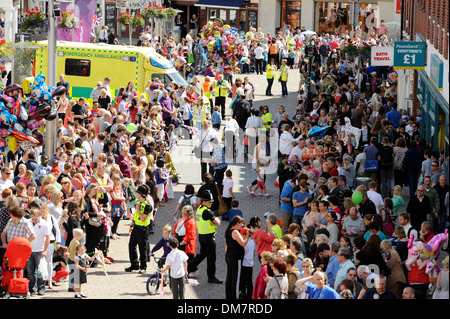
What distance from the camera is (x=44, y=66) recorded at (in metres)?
30.6

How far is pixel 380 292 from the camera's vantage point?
503 inches

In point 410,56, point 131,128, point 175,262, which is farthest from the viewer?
point 410,56

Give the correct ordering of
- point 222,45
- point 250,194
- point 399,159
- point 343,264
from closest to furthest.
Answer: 1. point 343,264
2. point 399,159
3. point 250,194
4. point 222,45

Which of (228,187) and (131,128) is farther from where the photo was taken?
(131,128)

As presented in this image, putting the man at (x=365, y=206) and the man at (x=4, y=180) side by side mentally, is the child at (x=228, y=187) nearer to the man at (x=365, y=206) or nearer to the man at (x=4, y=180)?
the man at (x=365, y=206)

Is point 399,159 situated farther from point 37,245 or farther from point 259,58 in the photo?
point 259,58

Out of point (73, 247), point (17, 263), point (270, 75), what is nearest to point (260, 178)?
point (73, 247)

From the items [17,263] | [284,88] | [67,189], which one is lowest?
[17,263]

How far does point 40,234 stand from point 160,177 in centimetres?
629

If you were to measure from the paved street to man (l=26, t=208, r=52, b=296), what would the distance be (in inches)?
13.6

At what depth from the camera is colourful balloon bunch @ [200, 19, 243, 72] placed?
41.5 m

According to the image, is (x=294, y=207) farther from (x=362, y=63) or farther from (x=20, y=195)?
(x=362, y=63)

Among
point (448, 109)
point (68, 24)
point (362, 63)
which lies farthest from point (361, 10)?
point (448, 109)

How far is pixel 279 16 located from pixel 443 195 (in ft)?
132
